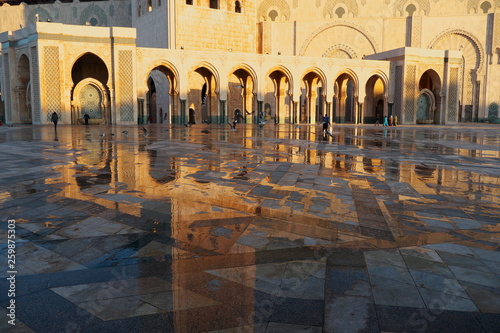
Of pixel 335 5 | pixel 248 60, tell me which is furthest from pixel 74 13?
pixel 335 5

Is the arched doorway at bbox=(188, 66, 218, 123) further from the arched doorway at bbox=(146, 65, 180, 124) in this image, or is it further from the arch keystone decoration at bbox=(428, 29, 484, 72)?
the arch keystone decoration at bbox=(428, 29, 484, 72)

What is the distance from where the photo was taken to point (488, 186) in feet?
19.0

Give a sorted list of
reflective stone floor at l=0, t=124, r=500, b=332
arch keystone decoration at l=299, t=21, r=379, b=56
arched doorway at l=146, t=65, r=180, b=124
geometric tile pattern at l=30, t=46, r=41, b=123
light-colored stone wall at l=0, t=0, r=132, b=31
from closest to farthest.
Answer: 1. reflective stone floor at l=0, t=124, r=500, b=332
2. geometric tile pattern at l=30, t=46, r=41, b=123
3. arched doorway at l=146, t=65, r=180, b=124
4. arch keystone decoration at l=299, t=21, r=379, b=56
5. light-colored stone wall at l=0, t=0, r=132, b=31

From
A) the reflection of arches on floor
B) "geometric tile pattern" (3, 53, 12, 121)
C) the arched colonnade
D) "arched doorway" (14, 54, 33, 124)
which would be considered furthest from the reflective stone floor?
"geometric tile pattern" (3, 53, 12, 121)

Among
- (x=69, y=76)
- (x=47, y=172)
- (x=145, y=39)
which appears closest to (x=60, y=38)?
(x=69, y=76)

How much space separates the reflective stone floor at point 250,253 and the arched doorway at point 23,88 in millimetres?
23375

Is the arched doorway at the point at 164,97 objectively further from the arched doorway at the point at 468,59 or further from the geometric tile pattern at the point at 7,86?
the arched doorway at the point at 468,59

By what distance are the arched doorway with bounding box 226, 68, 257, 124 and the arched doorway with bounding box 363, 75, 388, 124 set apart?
1021 cm

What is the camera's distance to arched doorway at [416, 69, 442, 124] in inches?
1261

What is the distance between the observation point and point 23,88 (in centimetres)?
2645

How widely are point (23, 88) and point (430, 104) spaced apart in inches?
1188

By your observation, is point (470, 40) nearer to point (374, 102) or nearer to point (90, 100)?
point (374, 102)

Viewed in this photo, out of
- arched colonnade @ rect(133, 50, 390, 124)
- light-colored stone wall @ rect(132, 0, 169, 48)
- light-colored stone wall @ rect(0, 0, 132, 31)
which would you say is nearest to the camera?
arched colonnade @ rect(133, 50, 390, 124)

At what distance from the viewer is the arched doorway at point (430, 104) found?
105 feet
